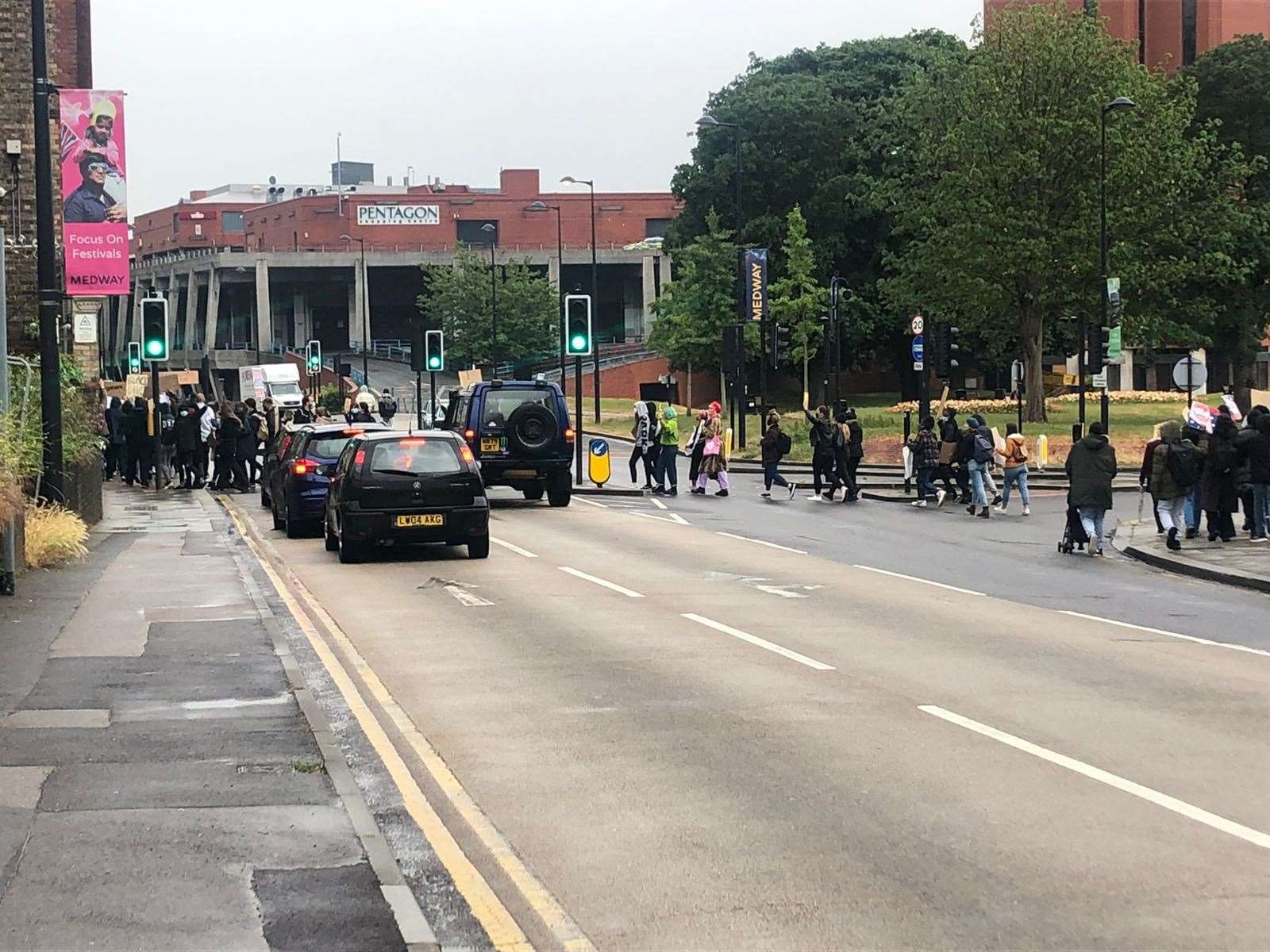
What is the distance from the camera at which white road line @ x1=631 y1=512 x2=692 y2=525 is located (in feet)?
91.2

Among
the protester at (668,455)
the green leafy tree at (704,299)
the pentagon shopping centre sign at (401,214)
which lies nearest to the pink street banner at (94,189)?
the protester at (668,455)

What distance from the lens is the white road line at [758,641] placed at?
41.1ft

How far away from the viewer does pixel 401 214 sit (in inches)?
4333

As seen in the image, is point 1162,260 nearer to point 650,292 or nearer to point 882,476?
point 882,476

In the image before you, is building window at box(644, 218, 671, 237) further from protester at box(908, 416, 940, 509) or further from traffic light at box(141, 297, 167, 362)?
traffic light at box(141, 297, 167, 362)

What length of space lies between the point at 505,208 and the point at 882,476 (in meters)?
74.3

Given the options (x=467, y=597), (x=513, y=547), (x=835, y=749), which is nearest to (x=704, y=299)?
(x=513, y=547)

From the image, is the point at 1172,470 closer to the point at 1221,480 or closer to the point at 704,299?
the point at 1221,480

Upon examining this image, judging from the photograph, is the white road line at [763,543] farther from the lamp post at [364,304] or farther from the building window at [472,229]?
the building window at [472,229]

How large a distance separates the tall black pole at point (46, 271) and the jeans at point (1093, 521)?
42.8 feet

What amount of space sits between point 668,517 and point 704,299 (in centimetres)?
4169

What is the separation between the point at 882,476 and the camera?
3997cm

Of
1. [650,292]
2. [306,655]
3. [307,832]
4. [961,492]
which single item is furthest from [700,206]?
[307,832]

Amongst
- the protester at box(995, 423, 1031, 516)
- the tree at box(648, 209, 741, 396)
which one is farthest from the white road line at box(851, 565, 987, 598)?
the tree at box(648, 209, 741, 396)
